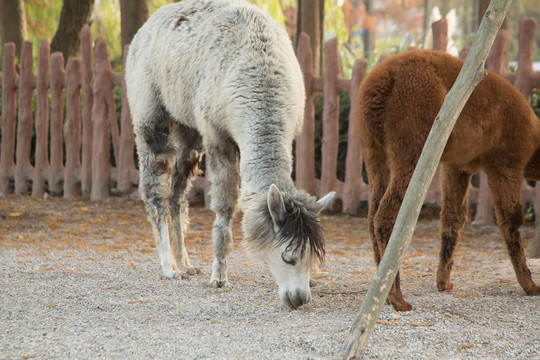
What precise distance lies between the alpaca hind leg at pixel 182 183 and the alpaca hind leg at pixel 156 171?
0.37ft

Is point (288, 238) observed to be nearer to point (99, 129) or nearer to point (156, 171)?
point (156, 171)

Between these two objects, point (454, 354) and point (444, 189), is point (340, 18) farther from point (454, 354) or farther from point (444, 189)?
point (454, 354)

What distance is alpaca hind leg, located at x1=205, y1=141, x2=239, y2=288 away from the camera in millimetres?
4738

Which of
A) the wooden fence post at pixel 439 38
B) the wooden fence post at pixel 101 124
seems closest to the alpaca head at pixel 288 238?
the wooden fence post at pixel 439 38

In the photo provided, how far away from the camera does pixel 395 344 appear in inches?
130

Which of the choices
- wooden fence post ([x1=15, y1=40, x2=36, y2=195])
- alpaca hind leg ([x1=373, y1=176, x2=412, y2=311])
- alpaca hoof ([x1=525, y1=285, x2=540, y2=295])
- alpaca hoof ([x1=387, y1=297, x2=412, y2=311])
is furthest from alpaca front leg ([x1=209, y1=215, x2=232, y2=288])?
wooden fence post ([x1=15, y1=40, x2=36, y2=195])

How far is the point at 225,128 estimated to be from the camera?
4.70 m

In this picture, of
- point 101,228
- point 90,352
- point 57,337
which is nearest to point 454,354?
point 90,352

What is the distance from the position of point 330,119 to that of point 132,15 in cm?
386

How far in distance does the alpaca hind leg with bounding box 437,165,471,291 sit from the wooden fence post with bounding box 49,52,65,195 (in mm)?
7387

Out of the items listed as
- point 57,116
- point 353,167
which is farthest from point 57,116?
point 353,167

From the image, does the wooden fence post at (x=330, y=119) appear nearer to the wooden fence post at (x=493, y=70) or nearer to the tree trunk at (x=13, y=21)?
the wooden fence post at (x=493, y=70)

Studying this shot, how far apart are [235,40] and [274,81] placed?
19.0 inches

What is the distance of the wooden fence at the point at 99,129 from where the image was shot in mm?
7797
